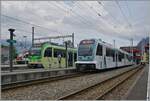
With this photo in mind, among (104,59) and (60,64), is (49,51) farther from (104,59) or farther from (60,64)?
(104,59)

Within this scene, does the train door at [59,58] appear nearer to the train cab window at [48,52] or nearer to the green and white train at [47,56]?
the green and white train at [47,56]

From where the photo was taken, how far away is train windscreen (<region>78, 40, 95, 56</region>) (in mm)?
26109

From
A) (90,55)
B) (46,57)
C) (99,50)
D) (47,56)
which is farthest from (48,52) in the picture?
(90,55)

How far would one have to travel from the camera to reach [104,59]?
93.0 ft

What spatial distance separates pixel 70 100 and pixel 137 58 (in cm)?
7526

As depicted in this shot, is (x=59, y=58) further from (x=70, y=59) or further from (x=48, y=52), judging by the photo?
(x=70, y=59)

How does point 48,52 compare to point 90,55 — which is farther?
point 48,52

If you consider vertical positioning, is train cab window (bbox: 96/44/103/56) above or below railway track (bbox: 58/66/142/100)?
above

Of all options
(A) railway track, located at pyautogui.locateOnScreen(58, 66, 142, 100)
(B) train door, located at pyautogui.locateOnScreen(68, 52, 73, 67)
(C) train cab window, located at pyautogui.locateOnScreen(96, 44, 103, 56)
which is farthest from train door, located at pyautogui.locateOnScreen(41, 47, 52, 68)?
(A) railway track, located at pyautogui.locateOnScreen(58, 66, 142, 100)

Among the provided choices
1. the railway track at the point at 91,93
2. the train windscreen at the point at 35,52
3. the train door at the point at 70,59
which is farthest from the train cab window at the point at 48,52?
the railway track at the point at 91,93

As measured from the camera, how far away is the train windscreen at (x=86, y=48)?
26109 millimetres

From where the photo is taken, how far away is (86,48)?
1043 inches

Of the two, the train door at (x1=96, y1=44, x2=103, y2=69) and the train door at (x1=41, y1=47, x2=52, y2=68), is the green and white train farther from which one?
the train door at (x1=96, y1=44, x2=103, y2=69)

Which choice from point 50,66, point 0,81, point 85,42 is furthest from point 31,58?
point 0,81
